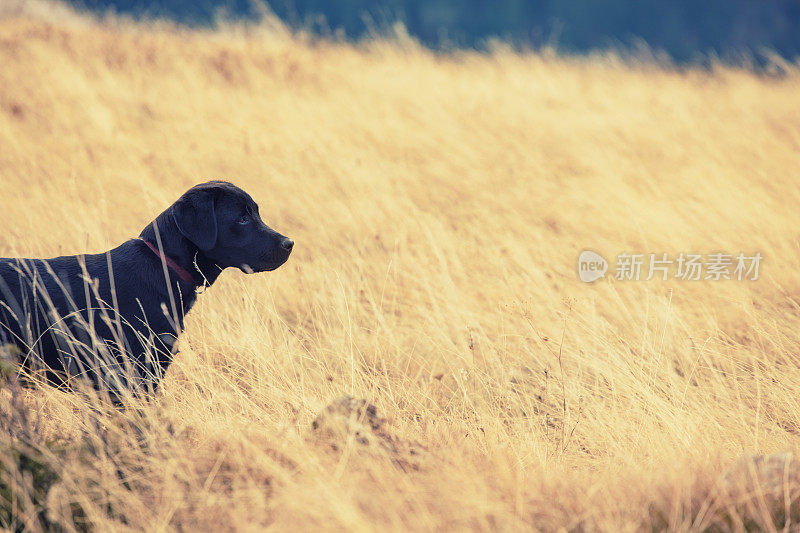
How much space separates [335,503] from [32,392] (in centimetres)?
185

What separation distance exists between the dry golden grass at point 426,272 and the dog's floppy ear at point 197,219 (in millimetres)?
545

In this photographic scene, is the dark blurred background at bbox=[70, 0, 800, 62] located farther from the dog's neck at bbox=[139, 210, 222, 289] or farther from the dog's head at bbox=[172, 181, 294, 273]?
the dog's neck at bbox=[139, 210, 222, 289]

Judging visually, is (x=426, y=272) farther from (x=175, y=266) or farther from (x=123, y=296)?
(x=123, y=296)

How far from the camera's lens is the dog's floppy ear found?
304 cm

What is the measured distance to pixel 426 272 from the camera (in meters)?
4.50

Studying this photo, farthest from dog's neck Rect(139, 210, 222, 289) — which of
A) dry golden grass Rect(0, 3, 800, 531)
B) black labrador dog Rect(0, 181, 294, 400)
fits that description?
dry golden grass Rect(0, 3, 800, 531)

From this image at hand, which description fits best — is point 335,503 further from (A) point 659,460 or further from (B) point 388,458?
(A) point 659,460

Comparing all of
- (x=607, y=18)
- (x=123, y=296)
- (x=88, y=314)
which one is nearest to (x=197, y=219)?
(x=123, y=296)

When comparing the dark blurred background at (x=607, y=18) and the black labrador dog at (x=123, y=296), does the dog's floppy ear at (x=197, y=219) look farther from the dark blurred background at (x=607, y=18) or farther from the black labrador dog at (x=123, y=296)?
the dark blurred background at (x=607, y=18)

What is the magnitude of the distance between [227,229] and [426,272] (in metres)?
1.65

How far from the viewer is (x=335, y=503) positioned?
1854mm

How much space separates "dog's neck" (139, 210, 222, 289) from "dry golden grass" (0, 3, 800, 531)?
416 millimetres

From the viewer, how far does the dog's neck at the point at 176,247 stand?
3068 mm

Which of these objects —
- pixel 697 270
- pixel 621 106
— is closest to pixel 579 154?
pixel 621 106
